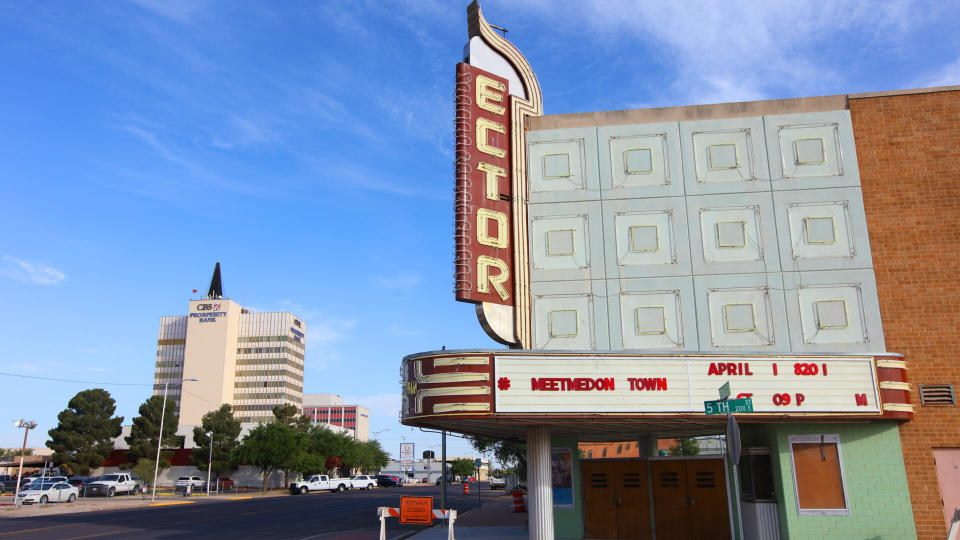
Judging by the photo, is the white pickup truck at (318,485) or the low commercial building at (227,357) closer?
the white pickup truck at (318,485)

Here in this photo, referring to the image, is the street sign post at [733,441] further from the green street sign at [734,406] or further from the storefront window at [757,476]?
the storefront window at [757,476]

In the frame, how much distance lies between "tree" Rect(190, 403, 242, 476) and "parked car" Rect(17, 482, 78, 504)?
37.4 m

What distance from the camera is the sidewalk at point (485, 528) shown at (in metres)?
24.2

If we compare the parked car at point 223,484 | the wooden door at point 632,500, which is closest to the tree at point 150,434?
the parked car at point 223,484

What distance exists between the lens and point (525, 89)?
80.4 ft

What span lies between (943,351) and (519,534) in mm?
14476

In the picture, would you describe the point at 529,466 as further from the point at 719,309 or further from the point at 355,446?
the point at 355,446

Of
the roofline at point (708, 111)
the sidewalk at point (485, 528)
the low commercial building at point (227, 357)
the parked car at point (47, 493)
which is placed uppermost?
the low commercial building at point (227, 357)

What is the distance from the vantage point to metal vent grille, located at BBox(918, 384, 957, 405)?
1967cm

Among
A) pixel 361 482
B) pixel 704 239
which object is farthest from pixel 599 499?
pixel 361 482

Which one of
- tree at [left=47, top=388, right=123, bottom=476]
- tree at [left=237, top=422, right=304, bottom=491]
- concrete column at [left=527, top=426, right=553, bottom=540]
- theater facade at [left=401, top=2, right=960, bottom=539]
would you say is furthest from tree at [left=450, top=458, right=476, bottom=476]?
concrete column at [left=527, top=426, right=553, bottom=540]

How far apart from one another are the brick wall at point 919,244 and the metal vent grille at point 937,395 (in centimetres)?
15

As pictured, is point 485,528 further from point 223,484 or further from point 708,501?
point 223,484

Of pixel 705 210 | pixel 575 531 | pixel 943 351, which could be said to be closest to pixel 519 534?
pixel 575 531
